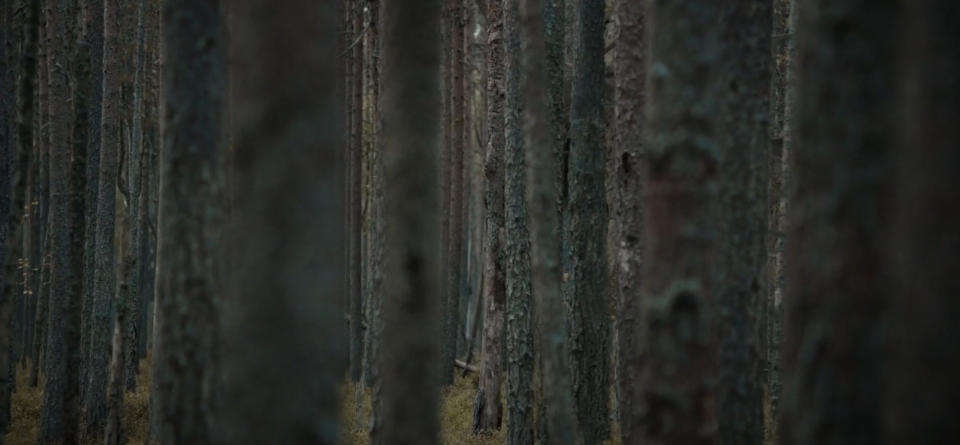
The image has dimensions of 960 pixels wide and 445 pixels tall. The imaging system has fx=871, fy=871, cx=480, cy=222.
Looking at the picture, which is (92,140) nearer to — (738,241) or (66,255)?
(66,255)

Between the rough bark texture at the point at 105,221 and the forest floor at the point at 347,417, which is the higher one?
the rough bark texture at the point at 105,221

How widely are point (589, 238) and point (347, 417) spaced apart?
792 centimetres

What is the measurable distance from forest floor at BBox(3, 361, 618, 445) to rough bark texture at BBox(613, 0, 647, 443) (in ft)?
6.45

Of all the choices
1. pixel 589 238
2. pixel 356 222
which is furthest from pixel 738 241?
pixel 356 222

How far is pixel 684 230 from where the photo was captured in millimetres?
4340

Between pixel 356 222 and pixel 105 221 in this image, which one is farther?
pixel 356 222

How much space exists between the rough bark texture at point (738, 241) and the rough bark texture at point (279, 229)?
2085mm

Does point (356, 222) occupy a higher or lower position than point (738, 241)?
higher

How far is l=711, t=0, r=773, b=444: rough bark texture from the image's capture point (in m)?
4.43

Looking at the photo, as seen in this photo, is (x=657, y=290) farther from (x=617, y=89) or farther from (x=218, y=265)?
(x=617, y=89)

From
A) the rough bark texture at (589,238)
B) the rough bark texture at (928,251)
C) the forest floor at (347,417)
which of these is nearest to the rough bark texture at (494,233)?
the forest floor at (347,417)

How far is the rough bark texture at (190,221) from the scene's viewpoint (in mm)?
6184

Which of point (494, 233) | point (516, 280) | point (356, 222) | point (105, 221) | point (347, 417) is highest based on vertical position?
point (356, 222)

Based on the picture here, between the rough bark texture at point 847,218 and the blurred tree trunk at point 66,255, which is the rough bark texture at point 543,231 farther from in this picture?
the blurred tree trunk at point 66,255
